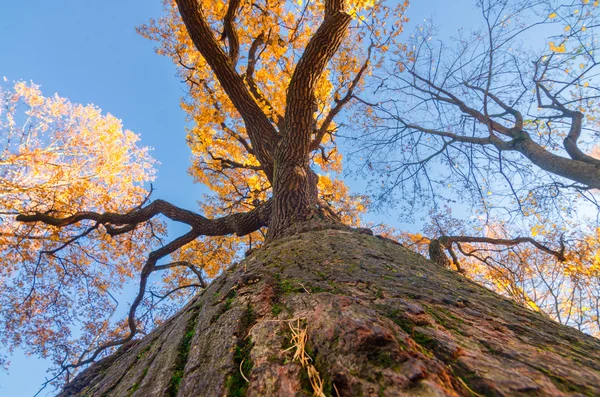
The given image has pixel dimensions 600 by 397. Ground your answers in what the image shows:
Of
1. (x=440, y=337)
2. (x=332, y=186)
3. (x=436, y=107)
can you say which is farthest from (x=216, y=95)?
(x=440, y=337)

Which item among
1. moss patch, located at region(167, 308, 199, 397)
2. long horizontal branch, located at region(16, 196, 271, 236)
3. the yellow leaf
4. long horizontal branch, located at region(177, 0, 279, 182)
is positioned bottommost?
moss patch, located at region(167, 308, 199, 397)

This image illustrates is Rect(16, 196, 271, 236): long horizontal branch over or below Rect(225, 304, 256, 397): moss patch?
over

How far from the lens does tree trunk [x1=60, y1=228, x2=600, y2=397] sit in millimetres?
702

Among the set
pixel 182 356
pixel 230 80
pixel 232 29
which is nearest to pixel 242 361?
pixel 182 356

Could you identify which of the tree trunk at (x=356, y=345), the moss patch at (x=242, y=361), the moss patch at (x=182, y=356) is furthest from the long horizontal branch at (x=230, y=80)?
the moss patch at (x=242, y=361)

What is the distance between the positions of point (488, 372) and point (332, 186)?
8.54 meters

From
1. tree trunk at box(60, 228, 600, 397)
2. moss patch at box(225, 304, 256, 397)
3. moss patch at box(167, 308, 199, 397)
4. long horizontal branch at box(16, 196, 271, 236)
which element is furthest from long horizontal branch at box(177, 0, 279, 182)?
moss patch at box(225, 304, 256, 397)

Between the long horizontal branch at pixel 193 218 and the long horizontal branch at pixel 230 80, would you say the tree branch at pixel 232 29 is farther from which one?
the long horizontal branch at pixel 193 218

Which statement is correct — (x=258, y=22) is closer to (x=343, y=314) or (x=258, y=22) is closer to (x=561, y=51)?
(x=561, y=51)

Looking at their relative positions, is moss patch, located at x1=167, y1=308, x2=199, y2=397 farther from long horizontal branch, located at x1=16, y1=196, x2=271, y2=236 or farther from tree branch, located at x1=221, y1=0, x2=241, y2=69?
tree branch, located at x1=221, y1=0, x2=241, y2=69

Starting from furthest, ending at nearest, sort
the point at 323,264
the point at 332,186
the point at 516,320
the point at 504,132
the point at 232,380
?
the point at 332,186
the point at 504,132
the point at 323,264
the point at 516,320
the point at 232,380

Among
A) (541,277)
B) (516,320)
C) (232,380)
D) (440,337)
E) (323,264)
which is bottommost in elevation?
(232,380)

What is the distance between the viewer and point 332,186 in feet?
30.1

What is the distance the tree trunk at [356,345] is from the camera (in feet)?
2.30
